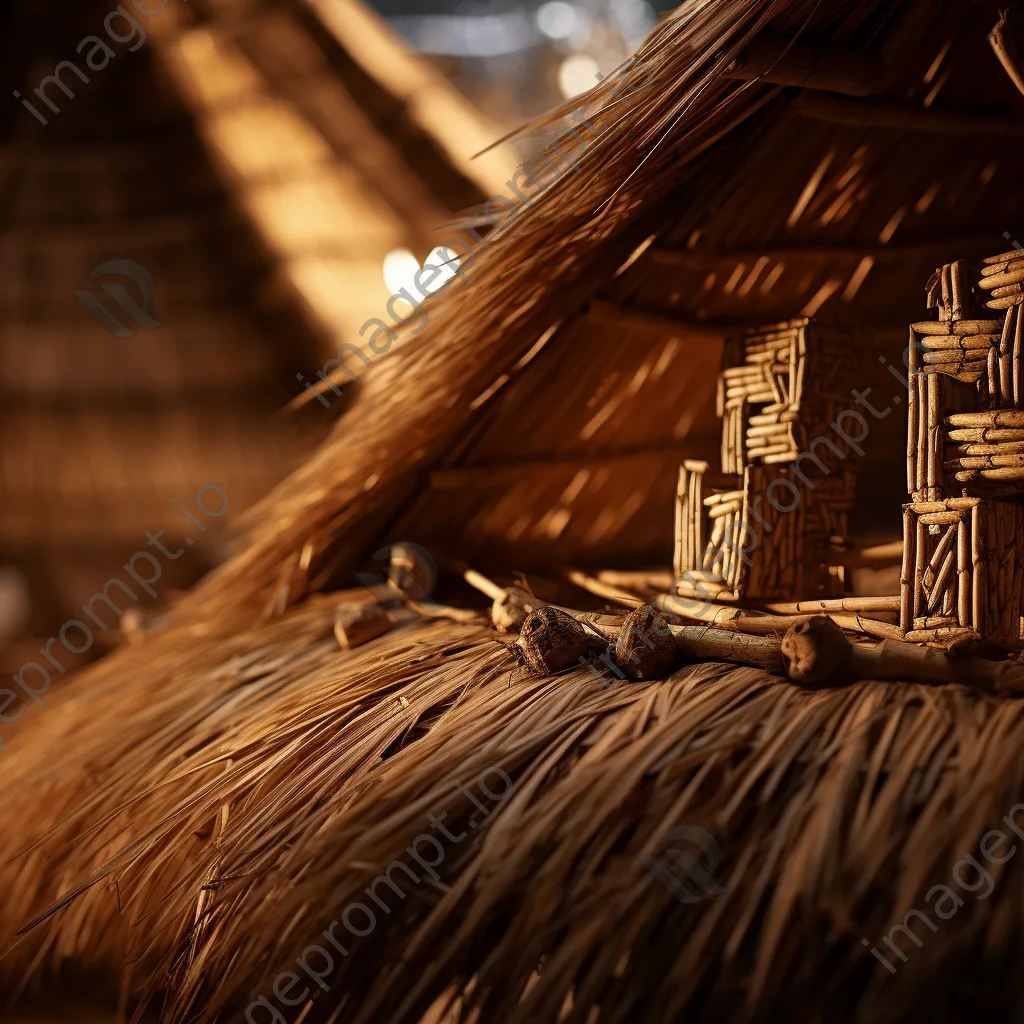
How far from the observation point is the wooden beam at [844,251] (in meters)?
1.49

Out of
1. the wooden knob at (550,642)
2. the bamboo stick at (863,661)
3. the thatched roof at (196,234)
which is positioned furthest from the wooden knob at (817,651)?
the thatched roof at (196,234)

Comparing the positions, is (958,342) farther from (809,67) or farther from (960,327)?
(809,67)

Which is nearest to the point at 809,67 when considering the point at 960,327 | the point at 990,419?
the point at 960,327

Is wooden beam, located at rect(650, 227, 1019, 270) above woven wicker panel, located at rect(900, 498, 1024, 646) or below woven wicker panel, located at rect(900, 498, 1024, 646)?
above

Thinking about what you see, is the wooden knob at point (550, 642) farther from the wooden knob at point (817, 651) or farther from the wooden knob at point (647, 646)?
the wooden knob at point (817, 651)

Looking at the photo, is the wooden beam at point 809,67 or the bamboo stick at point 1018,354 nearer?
the bamboo stick at point 1018,354

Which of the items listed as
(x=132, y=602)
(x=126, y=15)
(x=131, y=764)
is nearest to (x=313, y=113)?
(x=126, y=15)

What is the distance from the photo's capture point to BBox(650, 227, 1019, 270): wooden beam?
1.49m

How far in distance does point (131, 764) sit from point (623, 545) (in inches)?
43.7

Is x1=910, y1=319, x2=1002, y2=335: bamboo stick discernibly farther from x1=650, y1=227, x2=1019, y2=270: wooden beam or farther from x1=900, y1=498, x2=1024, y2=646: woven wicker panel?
x1=650, y1=227, x2=1019, y2=270: wooden beam

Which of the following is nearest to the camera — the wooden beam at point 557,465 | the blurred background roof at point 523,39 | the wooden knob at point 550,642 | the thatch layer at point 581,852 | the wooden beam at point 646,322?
the thatch layer at point 581,852

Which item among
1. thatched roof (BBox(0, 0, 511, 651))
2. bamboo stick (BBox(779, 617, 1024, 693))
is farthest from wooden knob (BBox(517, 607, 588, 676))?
thatched roof (BBox(0, 0, 511, 651))

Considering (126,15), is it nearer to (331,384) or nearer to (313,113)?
(313,113)

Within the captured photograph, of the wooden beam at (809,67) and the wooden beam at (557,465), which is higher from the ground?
the wooden beam at (809,67)
